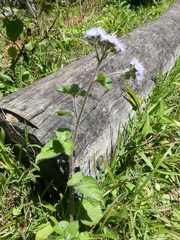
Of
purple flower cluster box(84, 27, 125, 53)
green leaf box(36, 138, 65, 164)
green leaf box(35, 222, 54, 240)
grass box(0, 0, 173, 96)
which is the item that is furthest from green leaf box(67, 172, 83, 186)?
grass box(0, 0, 173, 96)

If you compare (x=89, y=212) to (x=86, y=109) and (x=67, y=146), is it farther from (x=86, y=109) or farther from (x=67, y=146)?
(x=86, y=109)

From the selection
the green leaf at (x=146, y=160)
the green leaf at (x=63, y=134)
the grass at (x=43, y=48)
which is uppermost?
the grass at (x=43, y=48)

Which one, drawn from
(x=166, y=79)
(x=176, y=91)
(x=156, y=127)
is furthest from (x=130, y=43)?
(x=156, y=127)

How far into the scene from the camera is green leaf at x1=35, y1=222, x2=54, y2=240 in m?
1.06

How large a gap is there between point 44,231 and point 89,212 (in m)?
0.22

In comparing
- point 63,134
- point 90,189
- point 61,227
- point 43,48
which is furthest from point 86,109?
point 43,48

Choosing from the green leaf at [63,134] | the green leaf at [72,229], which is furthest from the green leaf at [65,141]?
the green leaf at [72,229]

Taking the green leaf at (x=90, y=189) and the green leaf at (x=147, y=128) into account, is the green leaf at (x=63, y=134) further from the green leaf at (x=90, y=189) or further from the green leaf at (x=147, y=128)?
the green leaf at (x=147, y=128)

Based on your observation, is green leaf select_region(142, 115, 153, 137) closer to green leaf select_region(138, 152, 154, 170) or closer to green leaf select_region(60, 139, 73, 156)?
green leaf select_region(138, 152, 154, 170)

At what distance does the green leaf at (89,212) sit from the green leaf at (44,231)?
15 cm

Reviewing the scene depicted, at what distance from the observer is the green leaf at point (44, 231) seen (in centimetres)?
106

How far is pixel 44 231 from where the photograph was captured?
1.09 meters

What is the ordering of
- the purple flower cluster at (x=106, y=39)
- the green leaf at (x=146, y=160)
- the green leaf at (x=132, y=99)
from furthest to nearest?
the green leaf at (x=132, y=99) < the green leaf at (x=146, y=160) < the purple flower cluster at (x=106, y=39)

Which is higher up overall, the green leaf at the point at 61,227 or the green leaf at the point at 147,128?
the green leaf at the point at 61,227
